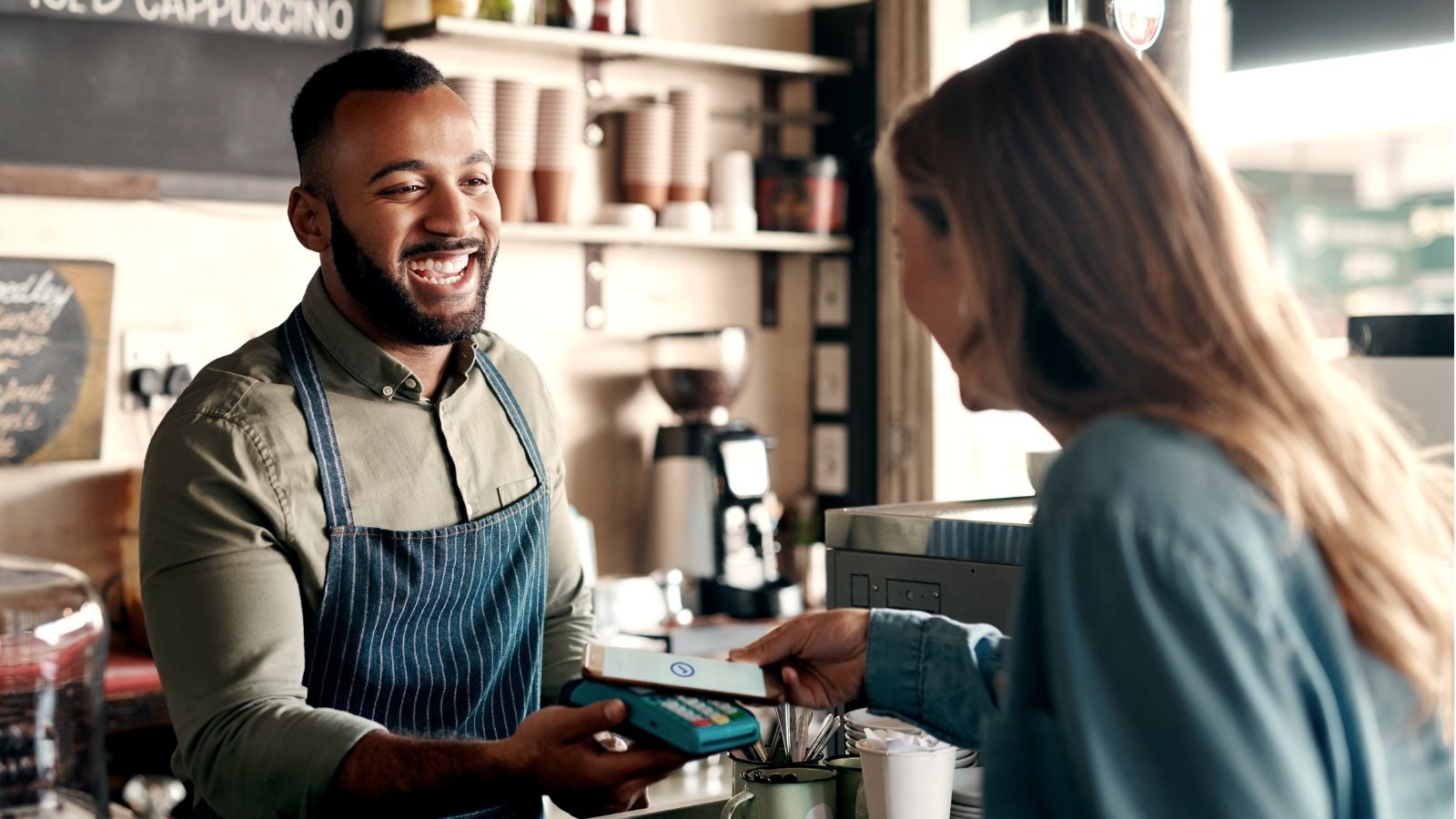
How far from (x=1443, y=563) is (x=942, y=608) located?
2.39 ft

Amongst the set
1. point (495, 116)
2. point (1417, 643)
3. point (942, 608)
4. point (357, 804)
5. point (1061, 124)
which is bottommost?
point (357, 804)

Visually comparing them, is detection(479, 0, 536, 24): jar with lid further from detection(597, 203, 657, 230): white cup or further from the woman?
the woman

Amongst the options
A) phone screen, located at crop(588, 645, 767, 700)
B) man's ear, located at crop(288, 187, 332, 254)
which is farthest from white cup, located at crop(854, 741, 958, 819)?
man's ear, located at crop(288, 187, 332, 254)

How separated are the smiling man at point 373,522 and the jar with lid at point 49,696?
41cm

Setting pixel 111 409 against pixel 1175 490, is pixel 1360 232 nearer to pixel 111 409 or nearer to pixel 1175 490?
pixel 111 409

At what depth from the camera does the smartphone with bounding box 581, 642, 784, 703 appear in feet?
4.23

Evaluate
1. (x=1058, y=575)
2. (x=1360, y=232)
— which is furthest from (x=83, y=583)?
(x=1360, y=232)

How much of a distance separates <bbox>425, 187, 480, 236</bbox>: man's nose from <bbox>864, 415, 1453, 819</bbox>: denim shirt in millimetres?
1052

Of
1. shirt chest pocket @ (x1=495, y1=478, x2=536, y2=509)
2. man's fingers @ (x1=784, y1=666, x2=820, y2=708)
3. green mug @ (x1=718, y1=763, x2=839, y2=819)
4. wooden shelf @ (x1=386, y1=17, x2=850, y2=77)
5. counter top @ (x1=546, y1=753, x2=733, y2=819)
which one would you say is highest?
wooden shelf @ (x1=386, y1=17, x2=850, y2=77)

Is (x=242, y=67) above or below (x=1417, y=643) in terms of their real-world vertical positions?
above

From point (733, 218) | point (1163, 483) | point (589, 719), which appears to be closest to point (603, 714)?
point (589, 719)

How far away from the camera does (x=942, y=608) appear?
167cm

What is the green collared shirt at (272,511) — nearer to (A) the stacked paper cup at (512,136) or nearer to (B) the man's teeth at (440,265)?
(B) the man's teeth at (440,265)

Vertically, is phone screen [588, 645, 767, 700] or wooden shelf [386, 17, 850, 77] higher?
wooden shelf [386, 17, 850, 77]
